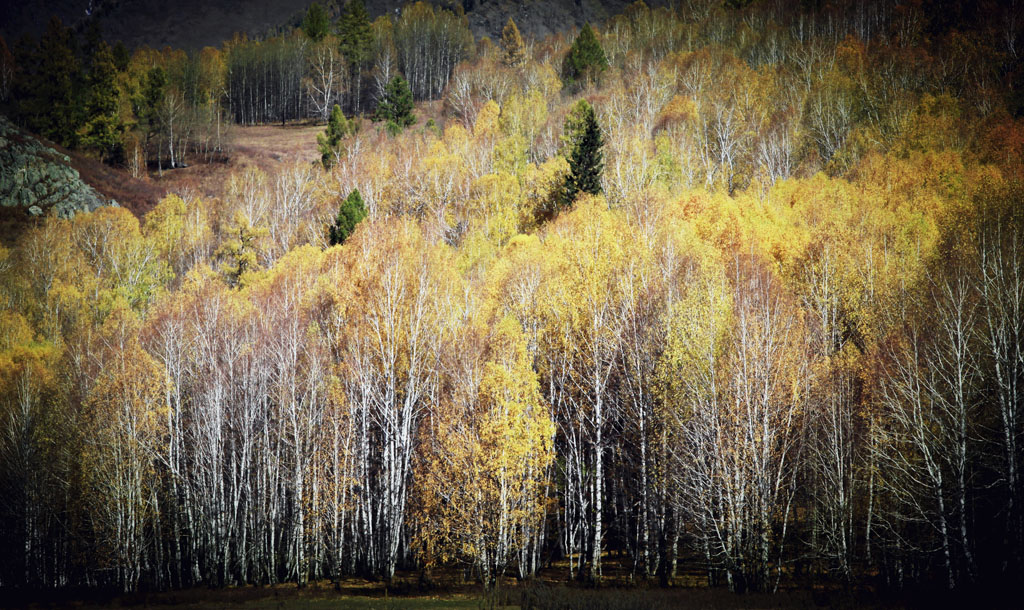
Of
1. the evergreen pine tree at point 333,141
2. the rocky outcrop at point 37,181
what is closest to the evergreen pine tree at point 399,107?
the evergreen pine tree at point 333,141

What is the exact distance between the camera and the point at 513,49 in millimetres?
134000

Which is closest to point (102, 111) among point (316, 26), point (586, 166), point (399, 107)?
point (399, 107)

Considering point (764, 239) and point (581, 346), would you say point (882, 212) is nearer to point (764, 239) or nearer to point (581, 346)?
point (764, 239)

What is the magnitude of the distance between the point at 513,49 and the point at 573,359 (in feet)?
365

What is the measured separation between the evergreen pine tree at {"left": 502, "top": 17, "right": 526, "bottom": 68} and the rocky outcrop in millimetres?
76730

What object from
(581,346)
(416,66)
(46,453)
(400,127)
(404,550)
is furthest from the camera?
(416,66)

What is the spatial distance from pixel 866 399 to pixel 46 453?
48139 millimetres

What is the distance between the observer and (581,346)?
36844mm

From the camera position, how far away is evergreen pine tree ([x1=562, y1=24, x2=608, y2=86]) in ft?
363

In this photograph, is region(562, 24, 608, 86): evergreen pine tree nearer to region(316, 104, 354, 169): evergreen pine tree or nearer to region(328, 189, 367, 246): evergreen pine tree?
region(316, 104, 354, 169): evergreen pine tree

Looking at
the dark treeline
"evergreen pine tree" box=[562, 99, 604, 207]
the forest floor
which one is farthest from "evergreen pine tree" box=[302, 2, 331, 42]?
the forest floor

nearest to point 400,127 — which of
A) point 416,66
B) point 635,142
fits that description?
point 635,142

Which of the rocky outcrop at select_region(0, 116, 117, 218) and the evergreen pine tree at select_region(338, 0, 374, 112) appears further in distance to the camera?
the evergreen pine tree at select_region(338, 0, 374, 112)

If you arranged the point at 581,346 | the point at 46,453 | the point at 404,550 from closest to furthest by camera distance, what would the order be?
the point at 581,346, the point at 404,550, the point at 46,453
